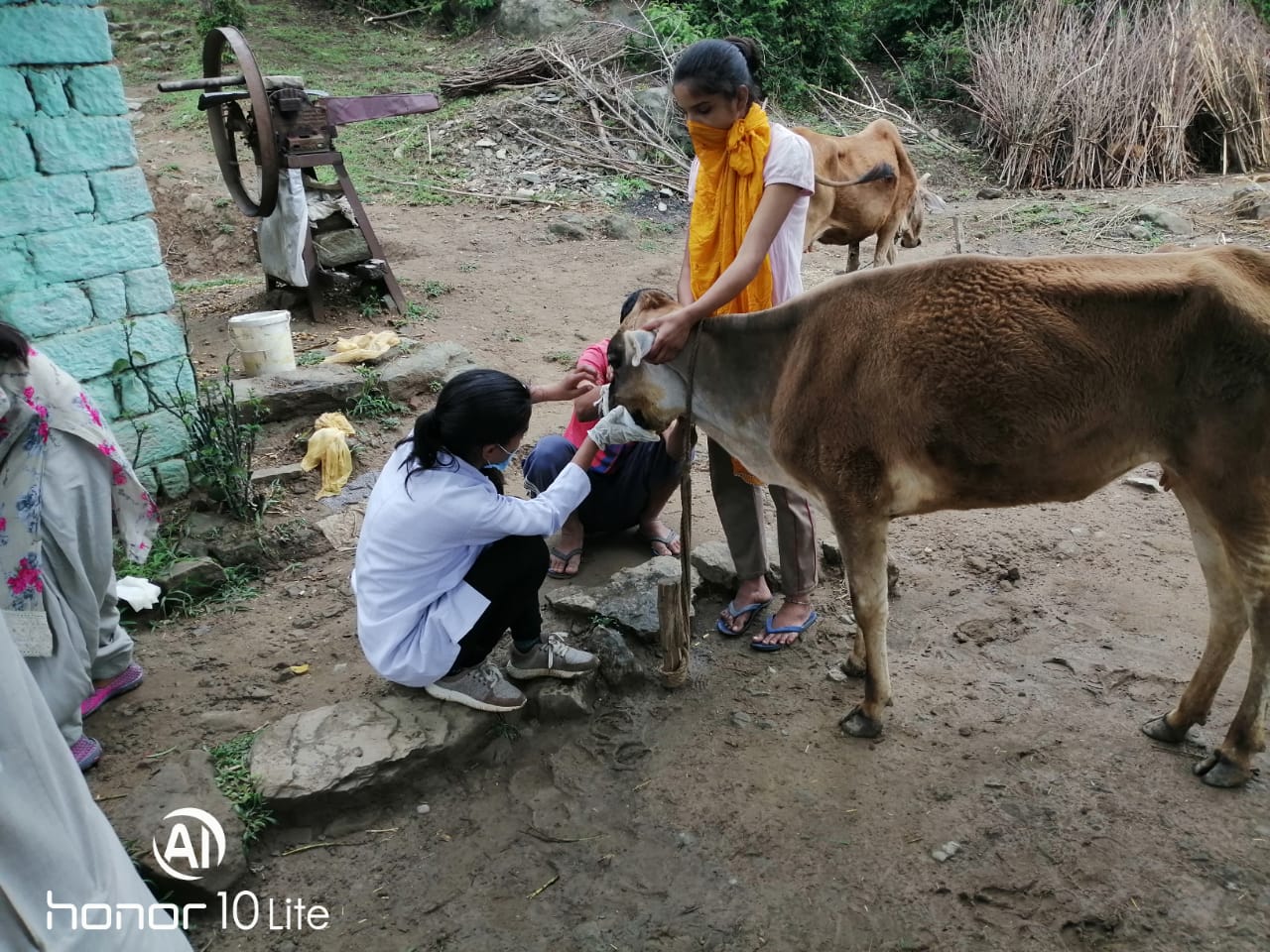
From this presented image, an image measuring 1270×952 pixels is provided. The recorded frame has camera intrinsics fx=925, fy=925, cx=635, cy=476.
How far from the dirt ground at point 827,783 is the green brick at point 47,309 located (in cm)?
128

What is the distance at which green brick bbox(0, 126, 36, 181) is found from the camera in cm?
388

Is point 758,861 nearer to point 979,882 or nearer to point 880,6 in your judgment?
point 979,882

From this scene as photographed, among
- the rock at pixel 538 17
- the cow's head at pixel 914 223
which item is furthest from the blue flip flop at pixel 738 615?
the rock at pixel 538 17

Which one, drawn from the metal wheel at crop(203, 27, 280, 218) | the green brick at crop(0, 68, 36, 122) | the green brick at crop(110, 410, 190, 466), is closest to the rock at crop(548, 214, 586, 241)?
the metal wheel at crop(203, 27, 280, 218)

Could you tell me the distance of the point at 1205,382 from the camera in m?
2.58

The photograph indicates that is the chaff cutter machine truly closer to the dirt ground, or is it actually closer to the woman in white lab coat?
the dirt ground

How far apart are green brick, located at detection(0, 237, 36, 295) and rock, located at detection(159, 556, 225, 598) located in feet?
4.49

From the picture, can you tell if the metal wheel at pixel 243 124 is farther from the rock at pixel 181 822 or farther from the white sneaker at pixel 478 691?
the rock at pixel 181 822

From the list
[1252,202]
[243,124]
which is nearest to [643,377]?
[243,124]

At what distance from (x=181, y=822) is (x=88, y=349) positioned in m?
2.58

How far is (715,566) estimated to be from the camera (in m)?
4.00

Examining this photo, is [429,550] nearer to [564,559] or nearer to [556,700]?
[556,700]

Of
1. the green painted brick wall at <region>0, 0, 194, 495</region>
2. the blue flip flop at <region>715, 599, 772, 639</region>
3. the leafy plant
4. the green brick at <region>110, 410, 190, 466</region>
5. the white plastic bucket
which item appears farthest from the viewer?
the white plastic bucket

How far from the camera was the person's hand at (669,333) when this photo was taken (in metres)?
3.07
